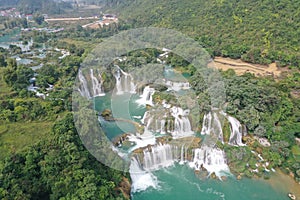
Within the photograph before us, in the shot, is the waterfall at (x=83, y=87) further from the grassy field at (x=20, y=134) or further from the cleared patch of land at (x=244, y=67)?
the cleared patch of land at (x=244, y=67)

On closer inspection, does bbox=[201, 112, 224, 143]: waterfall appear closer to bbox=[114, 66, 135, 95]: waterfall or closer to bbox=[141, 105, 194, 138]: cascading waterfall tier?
bbox=[141, 105, 194, 138]: cascading waterfall tier

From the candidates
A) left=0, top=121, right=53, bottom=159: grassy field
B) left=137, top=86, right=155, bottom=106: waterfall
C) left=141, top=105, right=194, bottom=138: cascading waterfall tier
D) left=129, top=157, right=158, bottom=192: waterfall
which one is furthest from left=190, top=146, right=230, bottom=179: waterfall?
left=0, top=121, right=53, bottom=159: grassy field

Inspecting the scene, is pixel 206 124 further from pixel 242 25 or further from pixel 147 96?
pixel 242 25

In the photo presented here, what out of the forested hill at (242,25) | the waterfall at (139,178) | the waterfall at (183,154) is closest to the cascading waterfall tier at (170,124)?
the waterfall at (183,154)

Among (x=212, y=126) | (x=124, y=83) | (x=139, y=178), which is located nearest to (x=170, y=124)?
(x=212, y=126)

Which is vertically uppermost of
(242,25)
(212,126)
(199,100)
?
(242,25)

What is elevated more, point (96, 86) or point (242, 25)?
point (242, 25)
